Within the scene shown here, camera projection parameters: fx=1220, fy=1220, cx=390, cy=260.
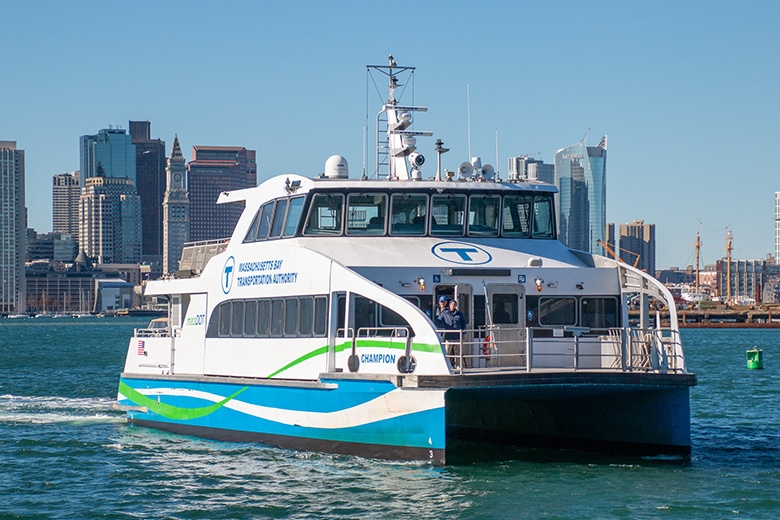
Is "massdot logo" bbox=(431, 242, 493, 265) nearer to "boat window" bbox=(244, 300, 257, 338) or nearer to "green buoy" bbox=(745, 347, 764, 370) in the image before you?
"boat window" bbox=(244, 300, 257, 338)

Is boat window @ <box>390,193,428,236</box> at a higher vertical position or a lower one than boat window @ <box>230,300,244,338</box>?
higher

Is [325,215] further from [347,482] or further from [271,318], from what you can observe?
[347,482]

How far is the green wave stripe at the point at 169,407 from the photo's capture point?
2095 centimetres

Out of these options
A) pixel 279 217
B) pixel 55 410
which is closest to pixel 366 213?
pixel 279 217

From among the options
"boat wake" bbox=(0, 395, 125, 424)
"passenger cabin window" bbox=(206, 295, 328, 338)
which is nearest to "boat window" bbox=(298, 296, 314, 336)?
"passenger cabin window" bbox=(206, 295, 328, 338)

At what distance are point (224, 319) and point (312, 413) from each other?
153 inches

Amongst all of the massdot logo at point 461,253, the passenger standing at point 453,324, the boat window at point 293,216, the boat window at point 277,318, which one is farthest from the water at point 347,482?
the boat window at point 293,216

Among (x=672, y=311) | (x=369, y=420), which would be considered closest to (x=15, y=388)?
(x=369, y=420)

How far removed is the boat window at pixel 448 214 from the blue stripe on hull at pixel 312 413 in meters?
3.64

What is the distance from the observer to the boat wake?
26.0 meters

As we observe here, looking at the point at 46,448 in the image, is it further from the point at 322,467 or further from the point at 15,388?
the point at 15,388

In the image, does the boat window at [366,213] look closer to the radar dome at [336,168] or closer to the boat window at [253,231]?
the radar dome at [336,168]

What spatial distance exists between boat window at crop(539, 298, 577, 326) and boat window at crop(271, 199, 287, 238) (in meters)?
4.58

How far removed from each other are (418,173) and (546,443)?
16.4 feet
